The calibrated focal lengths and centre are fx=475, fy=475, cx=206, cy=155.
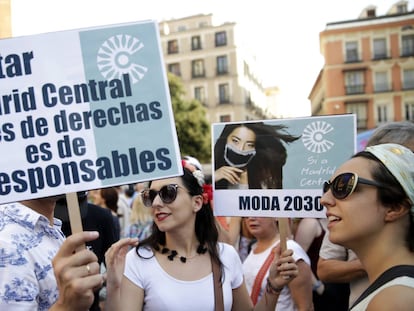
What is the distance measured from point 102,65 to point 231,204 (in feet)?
5.28

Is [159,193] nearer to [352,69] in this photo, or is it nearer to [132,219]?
[132,219]

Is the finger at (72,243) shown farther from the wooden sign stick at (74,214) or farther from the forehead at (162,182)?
the forehead at (162,182)

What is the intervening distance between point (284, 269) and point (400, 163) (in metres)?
1.06

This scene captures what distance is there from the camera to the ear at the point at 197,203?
2.98 metres

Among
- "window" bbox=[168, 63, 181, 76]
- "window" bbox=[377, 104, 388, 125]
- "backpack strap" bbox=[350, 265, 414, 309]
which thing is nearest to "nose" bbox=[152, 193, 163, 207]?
"backpack strap" bbox=[350, 265, 414, 309]

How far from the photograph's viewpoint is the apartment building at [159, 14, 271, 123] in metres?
56.0

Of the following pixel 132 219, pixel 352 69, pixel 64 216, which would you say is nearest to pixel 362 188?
pixel 64 216

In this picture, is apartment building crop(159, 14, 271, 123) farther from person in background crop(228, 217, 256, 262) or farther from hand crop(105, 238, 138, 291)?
hand crop(105, 238, 138, 291)

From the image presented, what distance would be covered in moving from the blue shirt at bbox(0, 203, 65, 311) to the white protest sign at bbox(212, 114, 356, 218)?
4.41 ft

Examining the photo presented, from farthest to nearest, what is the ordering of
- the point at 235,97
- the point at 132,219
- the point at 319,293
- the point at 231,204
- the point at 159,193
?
1. the point at 235,97
2. the point at 132,219
3. the point at 319,293
4. the point at 231,204
5. the point at 159,193

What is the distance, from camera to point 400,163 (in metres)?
1.82

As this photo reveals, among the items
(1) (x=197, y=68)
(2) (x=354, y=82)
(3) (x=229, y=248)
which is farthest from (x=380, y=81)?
(3) (x=229, y=248)

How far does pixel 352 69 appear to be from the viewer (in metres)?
47.9

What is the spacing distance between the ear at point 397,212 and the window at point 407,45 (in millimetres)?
49621
